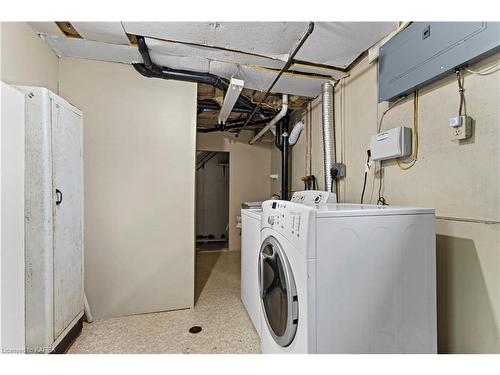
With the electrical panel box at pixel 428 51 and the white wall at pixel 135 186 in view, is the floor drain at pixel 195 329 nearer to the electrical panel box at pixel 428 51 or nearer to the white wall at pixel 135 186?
the white wall at pixel 135 186

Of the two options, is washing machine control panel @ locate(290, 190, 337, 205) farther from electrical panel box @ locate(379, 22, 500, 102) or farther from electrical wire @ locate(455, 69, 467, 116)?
electrical wire @ locate(455, 69, 467, 116)

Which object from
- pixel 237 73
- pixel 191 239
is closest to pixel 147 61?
pixel 237 73

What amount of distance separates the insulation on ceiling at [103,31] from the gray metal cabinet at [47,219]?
1.77 ft

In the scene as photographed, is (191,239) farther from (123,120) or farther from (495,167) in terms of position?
(495,167)

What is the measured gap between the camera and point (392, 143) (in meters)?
1.55

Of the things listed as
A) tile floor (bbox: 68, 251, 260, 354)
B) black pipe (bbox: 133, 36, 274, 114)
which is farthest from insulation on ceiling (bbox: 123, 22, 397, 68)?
tile floor (bbox: 68, 251, 260, 354)

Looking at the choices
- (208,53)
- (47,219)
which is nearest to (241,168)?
(208,53)

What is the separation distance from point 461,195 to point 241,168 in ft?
11.5

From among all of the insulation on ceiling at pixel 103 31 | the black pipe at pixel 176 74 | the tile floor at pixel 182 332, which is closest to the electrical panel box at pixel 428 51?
the black pipe at pixel 176 74

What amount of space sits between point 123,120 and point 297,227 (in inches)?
74.2

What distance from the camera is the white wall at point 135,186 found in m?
2.08

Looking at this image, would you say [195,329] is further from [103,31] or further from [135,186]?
[103,31]
